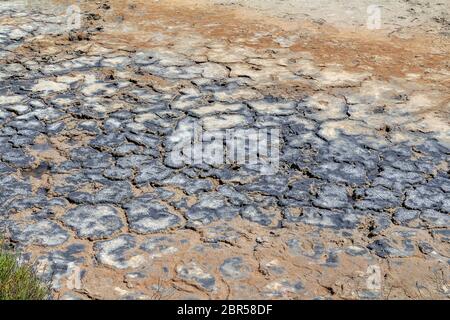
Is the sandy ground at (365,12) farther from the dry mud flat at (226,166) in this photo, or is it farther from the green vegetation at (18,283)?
the green vegetation at (18,283)

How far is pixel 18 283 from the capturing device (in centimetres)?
305

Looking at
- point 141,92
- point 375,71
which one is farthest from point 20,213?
point 375,71

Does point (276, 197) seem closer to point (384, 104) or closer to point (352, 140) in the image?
point (352, 140)

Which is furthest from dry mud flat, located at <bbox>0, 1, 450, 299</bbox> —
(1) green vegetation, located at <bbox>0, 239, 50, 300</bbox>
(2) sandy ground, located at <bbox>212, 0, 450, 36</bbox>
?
(2) sandy ground, located at <bbox>212, 0, 450, 36</bbox>

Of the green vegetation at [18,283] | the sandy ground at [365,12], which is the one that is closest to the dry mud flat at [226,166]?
the green vegetation at [18,283]

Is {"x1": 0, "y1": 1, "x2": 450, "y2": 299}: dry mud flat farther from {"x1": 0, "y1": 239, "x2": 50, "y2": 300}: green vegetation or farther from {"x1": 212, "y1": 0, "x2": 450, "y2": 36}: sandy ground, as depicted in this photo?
{"x1": 212, "y1": 0, "x2": 450, "y2": 36}: sandy ground

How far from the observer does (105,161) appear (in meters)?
4.48

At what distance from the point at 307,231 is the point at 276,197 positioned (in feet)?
1.28

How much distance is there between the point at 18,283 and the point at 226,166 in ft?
5.65

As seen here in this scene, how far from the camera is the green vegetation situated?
9.77ft

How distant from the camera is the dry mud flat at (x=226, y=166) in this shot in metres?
3.46

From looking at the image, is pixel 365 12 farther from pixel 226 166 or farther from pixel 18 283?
pixel 18 283

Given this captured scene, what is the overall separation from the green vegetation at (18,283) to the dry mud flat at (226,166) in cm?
13

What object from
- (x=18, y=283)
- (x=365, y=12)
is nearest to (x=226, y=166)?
(x=18, y=283)
